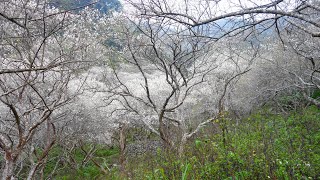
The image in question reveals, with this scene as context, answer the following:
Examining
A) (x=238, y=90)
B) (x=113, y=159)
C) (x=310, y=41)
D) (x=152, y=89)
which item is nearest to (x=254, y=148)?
(x=310, y=41)

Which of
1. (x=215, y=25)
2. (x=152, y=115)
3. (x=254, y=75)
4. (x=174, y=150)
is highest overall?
(x=254, y=75)

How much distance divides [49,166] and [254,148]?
13.3 metres

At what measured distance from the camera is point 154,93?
65.1 feet

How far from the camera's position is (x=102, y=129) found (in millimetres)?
16469

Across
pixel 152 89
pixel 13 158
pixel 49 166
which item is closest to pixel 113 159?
pixel 49 166

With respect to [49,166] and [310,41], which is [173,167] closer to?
[310,41]

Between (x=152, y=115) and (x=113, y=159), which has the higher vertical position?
(x=152, y=115)

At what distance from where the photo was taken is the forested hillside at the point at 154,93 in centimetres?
381

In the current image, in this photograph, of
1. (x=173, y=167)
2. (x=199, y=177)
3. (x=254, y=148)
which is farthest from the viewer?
(x=254, y=148)

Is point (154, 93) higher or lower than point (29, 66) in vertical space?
higher

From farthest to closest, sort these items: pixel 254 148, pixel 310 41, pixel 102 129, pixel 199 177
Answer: pixel 102 129 → pixel 310 41 → pixel 254 148 → pixel 199 177

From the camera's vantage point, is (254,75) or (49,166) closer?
(49,166)

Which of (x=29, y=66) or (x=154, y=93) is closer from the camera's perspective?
(x=29, y=66)

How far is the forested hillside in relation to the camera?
381cm
